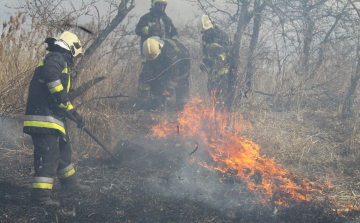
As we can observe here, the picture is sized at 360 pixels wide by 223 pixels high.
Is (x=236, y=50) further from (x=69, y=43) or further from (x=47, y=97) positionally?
(x=47, y=97)

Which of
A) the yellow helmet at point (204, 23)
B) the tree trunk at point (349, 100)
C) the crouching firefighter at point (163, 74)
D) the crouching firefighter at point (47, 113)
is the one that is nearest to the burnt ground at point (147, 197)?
the crouching firefighter at point (47, 113)

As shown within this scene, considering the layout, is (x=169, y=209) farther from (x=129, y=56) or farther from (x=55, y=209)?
(x=129, y=56)

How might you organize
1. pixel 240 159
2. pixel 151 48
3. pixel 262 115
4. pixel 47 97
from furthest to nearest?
pixel 262 115 → pixel 151 48 → pixel 240 159 → pixel 47 97

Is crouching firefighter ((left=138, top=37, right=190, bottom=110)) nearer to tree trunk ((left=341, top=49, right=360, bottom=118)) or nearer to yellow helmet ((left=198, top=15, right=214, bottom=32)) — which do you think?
yellow helmet ((left=198, top=15, right=214, bottom=32))

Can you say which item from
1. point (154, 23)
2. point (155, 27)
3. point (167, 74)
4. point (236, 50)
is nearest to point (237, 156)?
point (236, 50)

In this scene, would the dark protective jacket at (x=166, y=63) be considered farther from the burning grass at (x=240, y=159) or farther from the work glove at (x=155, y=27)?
the burning grass at (x=240, y=159)

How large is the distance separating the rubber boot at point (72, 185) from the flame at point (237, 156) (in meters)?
1.92

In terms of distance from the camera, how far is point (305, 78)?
6418 millimetres

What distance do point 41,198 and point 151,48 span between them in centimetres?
431

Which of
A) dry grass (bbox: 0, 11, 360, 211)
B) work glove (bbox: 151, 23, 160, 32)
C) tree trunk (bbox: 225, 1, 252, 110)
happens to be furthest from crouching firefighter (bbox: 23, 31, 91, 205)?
work glove (bbox: 151, 23, 160, 32)

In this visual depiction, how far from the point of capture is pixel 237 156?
3.96 meters

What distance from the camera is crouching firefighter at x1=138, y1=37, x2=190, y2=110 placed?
6395mm

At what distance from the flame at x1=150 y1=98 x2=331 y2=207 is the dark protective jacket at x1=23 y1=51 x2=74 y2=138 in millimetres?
2328

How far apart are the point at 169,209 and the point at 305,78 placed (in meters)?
5.55
